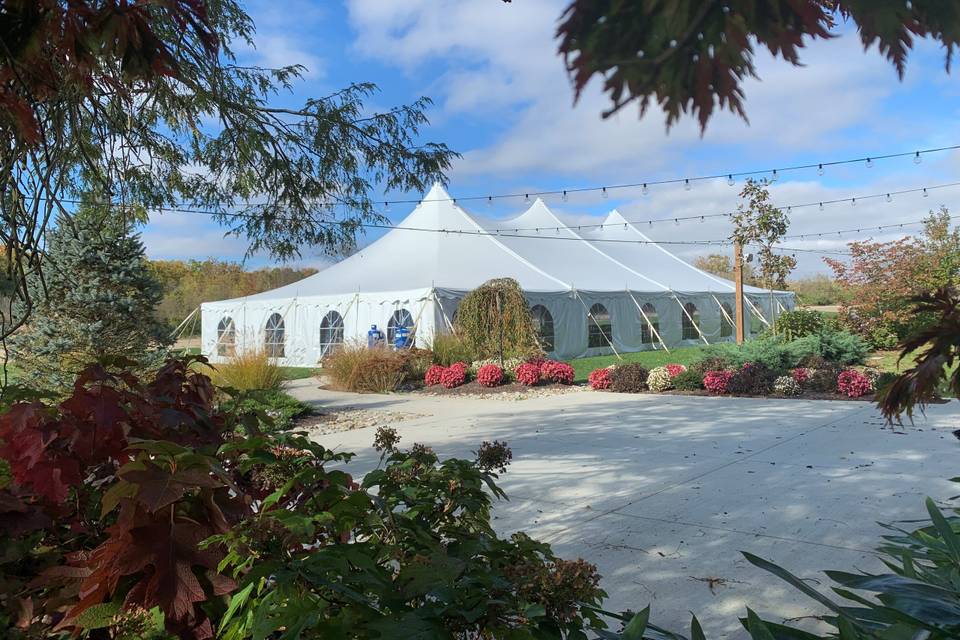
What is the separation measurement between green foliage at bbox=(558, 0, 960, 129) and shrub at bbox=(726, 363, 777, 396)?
35.0ft

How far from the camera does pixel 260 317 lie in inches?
846

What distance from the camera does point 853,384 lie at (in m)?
9.69

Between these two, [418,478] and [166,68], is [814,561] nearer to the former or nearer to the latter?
[418,478]

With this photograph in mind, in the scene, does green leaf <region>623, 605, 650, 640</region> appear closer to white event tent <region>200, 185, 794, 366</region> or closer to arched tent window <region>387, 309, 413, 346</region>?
white event tent <region>200, 185, 794, 366</region>

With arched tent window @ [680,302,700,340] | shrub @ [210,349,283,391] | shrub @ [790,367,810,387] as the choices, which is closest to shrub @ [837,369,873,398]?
shrub @ [790,367,810,387]

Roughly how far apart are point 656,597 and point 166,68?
289cm

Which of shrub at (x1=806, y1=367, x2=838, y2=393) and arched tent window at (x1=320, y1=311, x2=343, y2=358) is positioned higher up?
arched tent window at (x1=320, y1=311, x2=343, y2=358)

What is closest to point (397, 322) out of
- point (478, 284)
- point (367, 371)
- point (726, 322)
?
point (478, 284)

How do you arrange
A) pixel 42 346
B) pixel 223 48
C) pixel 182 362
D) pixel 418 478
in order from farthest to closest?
pixel 42 346
pixel 223 48
pixel 182 362
pixel 418 478

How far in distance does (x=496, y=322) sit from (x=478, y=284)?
339 cm

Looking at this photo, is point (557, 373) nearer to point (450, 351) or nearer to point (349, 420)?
point (450, 351)

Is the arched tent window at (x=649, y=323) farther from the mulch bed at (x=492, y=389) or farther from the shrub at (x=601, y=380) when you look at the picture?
the shrub at (x=601, y=380)

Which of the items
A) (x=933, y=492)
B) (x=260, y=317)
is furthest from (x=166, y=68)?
(x=260, y=317)

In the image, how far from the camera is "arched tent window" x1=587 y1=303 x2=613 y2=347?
66.8 ft
